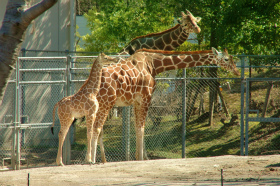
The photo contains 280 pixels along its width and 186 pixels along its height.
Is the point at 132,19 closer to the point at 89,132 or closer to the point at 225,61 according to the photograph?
the point at 225,61

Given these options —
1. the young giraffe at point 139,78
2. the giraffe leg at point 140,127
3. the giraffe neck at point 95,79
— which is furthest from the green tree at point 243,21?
the giraffe neck at point 95,79

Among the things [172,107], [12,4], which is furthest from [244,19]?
[12,4]

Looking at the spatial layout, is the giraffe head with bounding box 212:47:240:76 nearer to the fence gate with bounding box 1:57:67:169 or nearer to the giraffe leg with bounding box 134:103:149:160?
the giraffe leg with bounding box 134:103:149:160

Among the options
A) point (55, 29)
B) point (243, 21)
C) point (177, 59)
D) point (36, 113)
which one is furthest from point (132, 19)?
point (177, 59)

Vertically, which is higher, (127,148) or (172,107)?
(172,107)

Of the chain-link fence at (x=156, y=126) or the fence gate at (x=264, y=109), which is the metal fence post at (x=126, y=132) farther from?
the fence gate at (x=264, y=109)

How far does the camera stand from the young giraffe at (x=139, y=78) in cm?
855

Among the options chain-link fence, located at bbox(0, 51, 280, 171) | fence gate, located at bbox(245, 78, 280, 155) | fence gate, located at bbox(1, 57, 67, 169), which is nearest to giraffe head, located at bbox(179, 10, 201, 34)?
chain-link fence, located at bbox(0, 51, 280, 171)

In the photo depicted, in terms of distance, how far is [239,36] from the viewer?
1222 cm

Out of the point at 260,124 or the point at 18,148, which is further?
the point at 260,124

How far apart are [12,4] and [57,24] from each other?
31.1 ft

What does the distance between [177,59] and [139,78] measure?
45.7 inches

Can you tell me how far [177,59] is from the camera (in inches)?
371

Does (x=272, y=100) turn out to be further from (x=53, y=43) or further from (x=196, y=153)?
A: (x=53, y=43)
